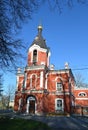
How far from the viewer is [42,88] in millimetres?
35375

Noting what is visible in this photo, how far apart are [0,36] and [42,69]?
27.0m

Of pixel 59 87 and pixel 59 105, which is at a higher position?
pixel 59 87

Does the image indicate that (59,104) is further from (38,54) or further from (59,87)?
(38,54)

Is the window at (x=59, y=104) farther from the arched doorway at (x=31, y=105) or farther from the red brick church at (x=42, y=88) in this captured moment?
the arched doorway at (x=31, y=105)

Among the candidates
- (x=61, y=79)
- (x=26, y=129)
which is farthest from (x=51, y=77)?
(x=26, y=129)

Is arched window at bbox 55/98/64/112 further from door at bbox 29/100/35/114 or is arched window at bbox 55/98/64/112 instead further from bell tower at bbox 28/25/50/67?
bell tower at bbox 28/25/50/67

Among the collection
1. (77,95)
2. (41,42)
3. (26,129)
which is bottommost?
(26,129)

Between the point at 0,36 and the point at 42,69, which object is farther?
the point at 42,69

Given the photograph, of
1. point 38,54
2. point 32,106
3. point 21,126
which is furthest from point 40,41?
point 21,126

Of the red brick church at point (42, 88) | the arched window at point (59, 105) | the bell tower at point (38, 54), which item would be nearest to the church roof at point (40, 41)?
the bell tower at point (38, 54)

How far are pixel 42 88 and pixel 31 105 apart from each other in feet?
12.4

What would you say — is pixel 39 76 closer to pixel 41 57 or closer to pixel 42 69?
pixel 42 69

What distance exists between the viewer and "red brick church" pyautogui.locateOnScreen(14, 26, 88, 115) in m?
35.3

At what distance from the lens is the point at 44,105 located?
1385 inches
